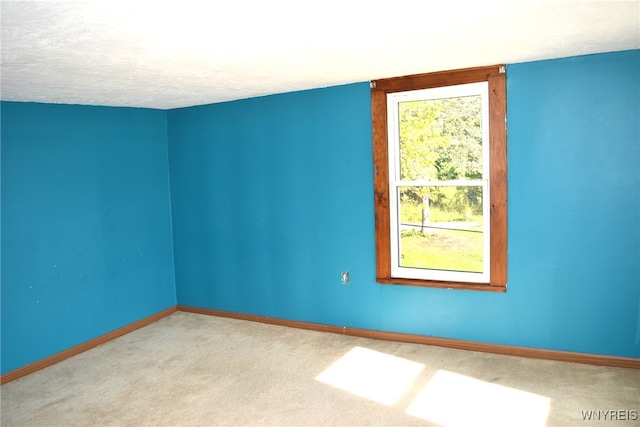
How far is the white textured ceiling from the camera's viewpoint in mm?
2102

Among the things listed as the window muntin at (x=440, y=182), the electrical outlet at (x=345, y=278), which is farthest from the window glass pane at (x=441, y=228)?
the electrical outlet at (x=345, y=278)

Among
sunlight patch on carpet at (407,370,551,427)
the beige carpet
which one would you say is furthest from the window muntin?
sunlight patch on carpet at (407,370,551,427)

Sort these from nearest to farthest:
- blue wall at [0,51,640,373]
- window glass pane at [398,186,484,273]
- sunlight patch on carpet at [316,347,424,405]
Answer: sunlight patch on carpet at [316,347,424,405], blue wall at [0,51,640,373], window glass pane at [398,186,484,273]

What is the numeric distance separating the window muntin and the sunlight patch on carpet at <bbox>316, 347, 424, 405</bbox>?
783mm

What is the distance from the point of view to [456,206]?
4.14 meters

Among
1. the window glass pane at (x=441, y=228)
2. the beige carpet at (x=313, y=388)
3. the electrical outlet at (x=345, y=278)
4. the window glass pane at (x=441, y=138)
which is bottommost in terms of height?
the beige carpet at (x=313, y=388)

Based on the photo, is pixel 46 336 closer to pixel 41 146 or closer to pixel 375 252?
pixel 41 146

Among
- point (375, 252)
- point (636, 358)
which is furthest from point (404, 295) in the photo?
point (636, 358)

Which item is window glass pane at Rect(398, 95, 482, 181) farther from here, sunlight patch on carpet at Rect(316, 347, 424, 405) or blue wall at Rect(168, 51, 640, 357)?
sunlight patch on carpet at Rect(316, 347, 424, 405)

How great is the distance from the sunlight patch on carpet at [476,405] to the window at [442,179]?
2.79 ft

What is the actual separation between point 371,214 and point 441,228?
0.62 m

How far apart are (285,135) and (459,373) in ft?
8.56

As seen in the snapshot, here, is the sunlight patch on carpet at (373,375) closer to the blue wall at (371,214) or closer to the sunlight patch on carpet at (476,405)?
the sunlight patch on carpet at (476,405)

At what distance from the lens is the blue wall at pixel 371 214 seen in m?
3.54
